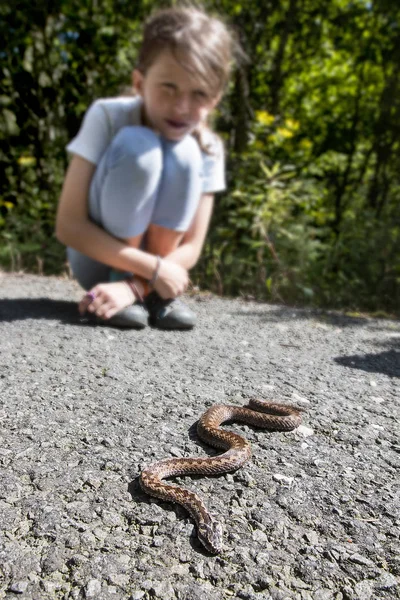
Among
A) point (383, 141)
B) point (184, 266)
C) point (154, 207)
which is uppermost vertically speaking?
point (383, 141)

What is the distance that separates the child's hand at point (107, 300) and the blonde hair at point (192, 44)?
1465mm

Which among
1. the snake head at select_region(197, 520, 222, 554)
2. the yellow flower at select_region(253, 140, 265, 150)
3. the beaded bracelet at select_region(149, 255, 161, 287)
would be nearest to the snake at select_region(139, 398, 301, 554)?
the snake head at select_region(197, 520, 222, 554)

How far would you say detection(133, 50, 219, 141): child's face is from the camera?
364cm

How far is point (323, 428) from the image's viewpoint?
8.49ft

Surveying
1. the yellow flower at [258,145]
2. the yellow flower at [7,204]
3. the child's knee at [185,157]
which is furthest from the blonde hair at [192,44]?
the yellow flower at [7,204]

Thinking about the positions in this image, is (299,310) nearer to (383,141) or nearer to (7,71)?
(7,71)

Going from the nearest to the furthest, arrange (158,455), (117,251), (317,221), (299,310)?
(158,455), (117,251), (299,310), (317,221)

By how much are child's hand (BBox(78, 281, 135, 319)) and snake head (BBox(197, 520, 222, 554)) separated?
2.15m

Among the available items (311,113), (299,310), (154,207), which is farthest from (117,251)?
(311,113)

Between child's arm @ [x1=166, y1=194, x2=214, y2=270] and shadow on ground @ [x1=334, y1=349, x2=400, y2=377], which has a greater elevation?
child's arm @ [x1=166, y1=194, x2=214, y2=270]

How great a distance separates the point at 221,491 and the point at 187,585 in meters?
0.51

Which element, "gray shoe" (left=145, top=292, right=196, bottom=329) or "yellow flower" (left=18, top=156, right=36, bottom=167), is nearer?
"gray shoe" (left=145, top=292, right=196, bottom=329)

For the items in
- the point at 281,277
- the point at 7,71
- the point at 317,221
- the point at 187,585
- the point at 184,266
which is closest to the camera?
the point at 187,585

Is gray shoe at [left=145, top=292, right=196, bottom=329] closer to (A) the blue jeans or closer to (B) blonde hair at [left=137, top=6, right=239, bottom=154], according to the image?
(A) the blue jeans
